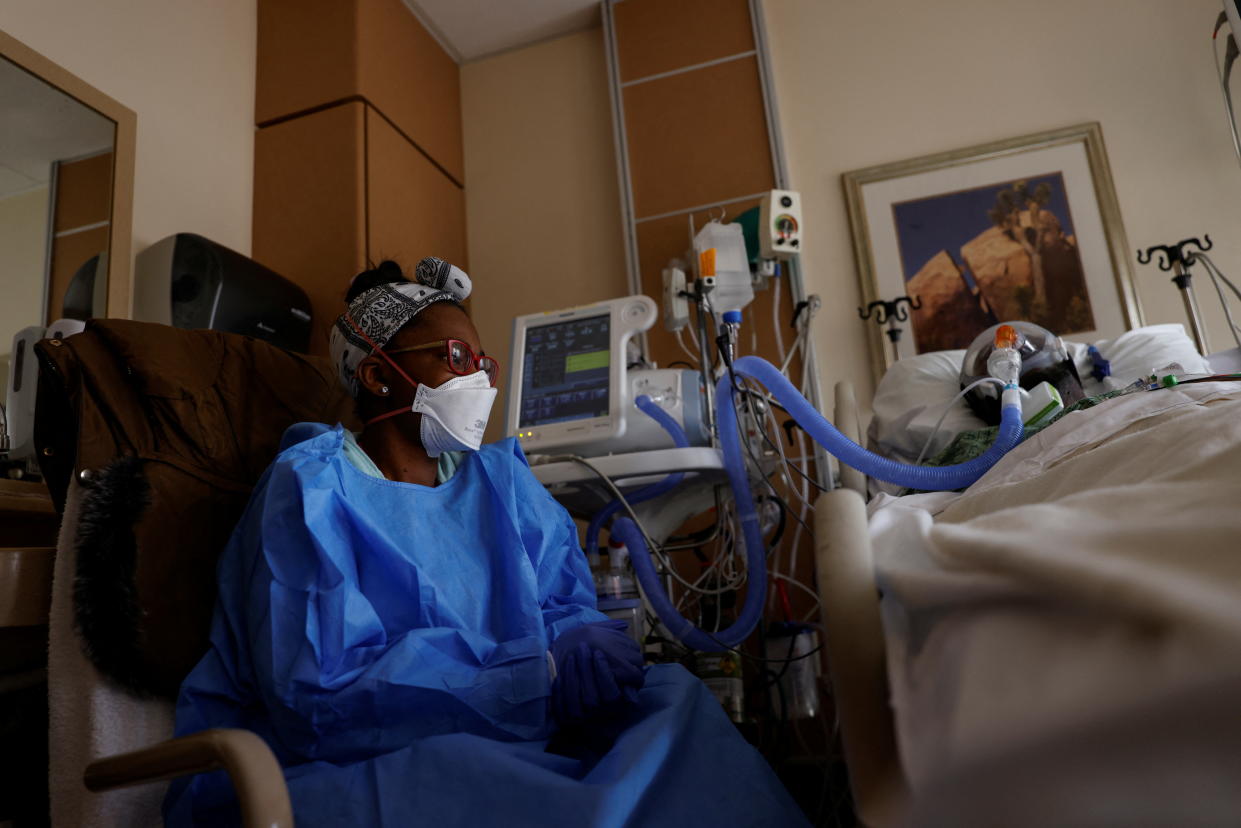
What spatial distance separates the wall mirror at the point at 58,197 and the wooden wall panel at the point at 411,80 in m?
0.84

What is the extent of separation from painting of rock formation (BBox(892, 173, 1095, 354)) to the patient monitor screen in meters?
1.29

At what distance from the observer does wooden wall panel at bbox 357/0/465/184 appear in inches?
112

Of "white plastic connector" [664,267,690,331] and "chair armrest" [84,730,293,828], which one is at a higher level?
"white plastic connector" [664,267,690,331]

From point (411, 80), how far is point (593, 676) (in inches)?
105

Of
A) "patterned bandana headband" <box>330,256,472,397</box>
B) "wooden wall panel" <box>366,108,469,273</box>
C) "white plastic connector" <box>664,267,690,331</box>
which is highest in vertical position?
"wooden wall panel" <box>366,108,469,273</box>

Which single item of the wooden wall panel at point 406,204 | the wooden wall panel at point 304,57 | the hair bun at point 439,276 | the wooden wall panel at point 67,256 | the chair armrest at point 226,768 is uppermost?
the wooden wall panel at point 304,57

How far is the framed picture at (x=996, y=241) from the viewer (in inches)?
102

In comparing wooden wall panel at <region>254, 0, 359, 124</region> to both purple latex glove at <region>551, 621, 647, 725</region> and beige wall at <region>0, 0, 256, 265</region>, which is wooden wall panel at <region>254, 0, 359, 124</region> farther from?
purple latex glove at <region>551, 621, 647, 725</region>

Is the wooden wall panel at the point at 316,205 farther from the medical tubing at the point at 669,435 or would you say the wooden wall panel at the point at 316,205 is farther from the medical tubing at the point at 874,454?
the medical tubing at the point at 874,454

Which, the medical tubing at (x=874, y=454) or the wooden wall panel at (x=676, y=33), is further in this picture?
the wooden wall panel at (x=676, y=33)

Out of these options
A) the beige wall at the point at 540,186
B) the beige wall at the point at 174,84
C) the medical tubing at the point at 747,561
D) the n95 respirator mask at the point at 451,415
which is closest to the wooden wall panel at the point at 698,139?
the beige wall at the point at 540,186

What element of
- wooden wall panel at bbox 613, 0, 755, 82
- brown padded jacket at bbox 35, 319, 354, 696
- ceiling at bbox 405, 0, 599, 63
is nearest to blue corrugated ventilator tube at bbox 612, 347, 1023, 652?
brown padded jacket at bbox 35, 319, 354, 696

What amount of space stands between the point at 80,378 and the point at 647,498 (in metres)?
1.11

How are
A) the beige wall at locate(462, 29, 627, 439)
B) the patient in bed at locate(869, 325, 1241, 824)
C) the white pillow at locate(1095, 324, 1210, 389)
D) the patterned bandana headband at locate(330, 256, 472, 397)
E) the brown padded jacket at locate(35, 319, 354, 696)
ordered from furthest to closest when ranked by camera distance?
the beige wall at locate(462, 29, 627, 439)
the white pillow at locate(1095, 324, 1210, 389)
the patterned bandana headband at locate(330, 256, 472, 397)
the brown padded jacket at locate(35, 319, 354, 696)
the patient in bed at locate(869, 325, 1241, 824)
